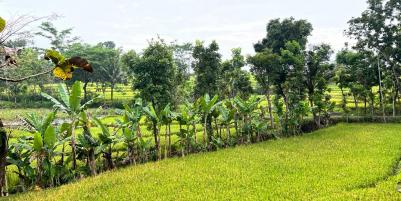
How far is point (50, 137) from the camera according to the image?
11102 mm

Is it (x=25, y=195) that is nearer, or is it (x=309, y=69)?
(x=25, y=195)

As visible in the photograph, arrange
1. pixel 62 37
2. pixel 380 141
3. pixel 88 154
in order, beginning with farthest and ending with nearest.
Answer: pixel 62 37 < pixel 380 141 < pixel 88 154

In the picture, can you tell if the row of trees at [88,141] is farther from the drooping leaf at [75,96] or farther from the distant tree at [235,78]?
the distant tree at [235,78]

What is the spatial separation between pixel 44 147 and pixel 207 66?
11635mm

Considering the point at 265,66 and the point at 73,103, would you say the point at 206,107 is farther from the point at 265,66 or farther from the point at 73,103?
the point at 265,66

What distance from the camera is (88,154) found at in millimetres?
13141

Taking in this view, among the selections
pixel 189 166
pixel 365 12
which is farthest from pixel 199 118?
pixel 365 12

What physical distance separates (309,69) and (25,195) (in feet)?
59.9

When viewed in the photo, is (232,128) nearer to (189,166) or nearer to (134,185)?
(189,166)

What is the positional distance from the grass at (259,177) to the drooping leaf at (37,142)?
128cm

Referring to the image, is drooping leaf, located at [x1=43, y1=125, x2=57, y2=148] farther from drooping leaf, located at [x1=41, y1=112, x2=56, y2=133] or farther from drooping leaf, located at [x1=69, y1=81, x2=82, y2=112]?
drooping leaf, located at [x1=69, y1=81, x2=82, y2=112]

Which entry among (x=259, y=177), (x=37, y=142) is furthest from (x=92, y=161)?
(x=259, y=177)

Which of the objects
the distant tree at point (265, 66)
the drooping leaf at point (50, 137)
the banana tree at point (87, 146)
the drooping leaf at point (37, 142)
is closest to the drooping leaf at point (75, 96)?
the banana tree at point (87, 146)

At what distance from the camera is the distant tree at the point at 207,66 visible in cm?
2133
